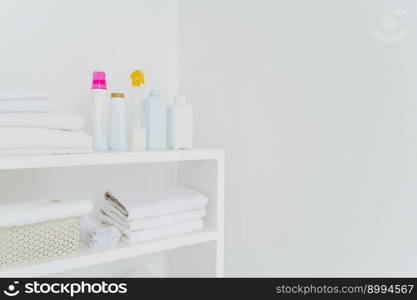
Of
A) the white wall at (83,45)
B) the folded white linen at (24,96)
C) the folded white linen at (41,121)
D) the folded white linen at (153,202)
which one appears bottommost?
the folded white linen at (153,202)

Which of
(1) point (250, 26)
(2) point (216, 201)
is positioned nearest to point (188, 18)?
(1) point (250, 26)

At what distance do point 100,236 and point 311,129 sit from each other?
25.2 inches

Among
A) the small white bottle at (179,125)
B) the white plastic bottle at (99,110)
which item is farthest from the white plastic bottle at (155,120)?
the white plastic bottle at (99,110)

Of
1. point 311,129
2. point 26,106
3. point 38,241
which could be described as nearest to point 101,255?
point 38,241

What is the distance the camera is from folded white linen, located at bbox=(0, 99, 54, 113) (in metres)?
0.95

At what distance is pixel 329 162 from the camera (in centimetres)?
110

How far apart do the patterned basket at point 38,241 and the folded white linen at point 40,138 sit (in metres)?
0.18

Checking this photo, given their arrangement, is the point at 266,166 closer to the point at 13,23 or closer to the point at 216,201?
the point at 216,201

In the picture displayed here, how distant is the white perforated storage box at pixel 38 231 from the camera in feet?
3.04

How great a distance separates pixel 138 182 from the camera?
1.45 meters

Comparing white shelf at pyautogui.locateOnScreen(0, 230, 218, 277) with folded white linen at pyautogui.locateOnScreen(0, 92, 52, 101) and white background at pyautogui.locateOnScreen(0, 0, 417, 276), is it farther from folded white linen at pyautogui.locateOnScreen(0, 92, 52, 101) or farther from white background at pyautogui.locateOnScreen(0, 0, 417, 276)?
folded white linen at pyautogui.locateOnScreen(0, 92, 52, 101)

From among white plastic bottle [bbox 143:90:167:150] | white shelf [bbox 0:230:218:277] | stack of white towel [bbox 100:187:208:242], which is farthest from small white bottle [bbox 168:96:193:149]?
white shelf [bbox 0:230:218:277]

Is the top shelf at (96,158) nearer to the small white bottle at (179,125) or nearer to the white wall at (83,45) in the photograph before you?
the small white bottle at (179,125)

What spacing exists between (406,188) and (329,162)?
0.67ft
